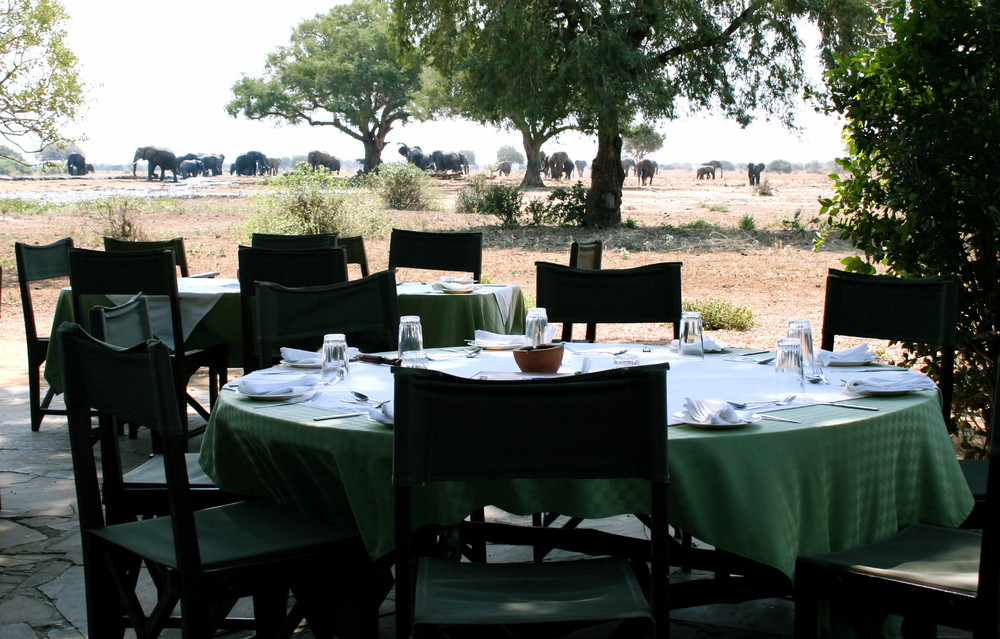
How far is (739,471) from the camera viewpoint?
219 cm

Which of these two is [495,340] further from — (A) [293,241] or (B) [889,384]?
(A) [293,241]

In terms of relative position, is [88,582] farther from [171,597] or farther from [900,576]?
[900,576]

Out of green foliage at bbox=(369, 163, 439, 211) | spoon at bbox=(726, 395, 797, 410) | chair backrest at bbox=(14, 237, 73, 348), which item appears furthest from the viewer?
green foliage at bbox=(369, 163, 439, 211)

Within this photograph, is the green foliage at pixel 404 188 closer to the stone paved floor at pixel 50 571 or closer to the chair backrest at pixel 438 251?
the chair backrest at pixel 438 251

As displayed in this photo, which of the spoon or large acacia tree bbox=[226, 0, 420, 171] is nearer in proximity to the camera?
the spoon

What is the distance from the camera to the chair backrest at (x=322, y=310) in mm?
3404

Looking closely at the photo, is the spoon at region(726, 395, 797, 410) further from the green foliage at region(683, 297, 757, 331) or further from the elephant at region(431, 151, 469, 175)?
the elephant at region(431, 151, 469, 175)

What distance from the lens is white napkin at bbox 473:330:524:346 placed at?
344 centimetres

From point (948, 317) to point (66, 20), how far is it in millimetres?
14631

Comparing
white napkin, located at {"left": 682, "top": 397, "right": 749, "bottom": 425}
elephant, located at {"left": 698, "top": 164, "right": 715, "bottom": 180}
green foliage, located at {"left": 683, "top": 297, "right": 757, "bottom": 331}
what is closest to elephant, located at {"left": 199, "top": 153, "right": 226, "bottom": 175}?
elephant, located at {"left": 698, "top": 164, "right": 715, "bottom": 180}

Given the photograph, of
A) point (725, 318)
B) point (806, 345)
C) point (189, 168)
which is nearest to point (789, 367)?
point (806, 345)

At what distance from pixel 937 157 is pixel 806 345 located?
6.27ft

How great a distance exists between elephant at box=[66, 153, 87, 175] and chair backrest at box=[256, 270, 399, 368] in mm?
65003

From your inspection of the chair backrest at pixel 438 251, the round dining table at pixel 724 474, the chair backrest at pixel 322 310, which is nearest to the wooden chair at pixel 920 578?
the round dining table at pixel 724 474
